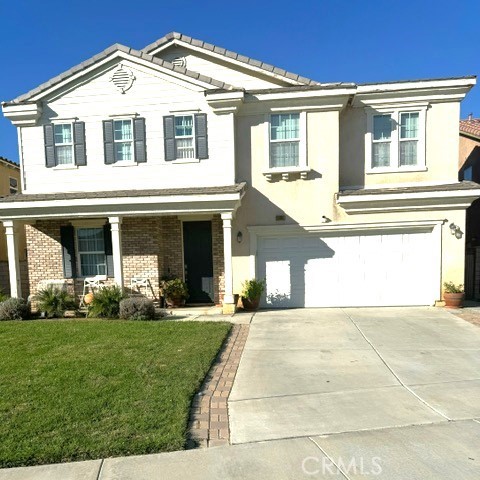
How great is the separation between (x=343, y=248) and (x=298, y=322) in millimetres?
3065

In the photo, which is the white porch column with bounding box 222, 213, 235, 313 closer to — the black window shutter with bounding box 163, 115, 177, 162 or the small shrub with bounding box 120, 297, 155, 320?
the small shrub with bounding box 120, 297, 155, 320

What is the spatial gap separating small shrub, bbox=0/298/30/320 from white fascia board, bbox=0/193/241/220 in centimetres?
241

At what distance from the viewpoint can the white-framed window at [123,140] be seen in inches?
415

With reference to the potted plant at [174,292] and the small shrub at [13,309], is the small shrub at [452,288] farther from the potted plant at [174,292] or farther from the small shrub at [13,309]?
the small shrub at [13,309]

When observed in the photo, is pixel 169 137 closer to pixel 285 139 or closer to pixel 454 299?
pixel 285 139

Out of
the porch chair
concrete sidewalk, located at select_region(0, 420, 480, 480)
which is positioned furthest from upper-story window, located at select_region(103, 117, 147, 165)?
concrete sidewalk, located at select_region(0, 420, 480, 480)

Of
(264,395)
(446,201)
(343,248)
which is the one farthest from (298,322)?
(446,201)

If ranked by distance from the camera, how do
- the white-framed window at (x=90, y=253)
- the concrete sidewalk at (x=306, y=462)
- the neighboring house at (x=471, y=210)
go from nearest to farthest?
the concrete sidewalk at (x=306, y=462) < the white-framed window at (x=90, y=253) < the neighboring house at (x=471, y=210)

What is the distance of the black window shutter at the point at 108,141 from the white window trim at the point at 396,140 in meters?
7.67

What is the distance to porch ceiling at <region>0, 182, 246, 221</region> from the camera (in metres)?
9.46

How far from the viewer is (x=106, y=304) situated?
9.36 meters

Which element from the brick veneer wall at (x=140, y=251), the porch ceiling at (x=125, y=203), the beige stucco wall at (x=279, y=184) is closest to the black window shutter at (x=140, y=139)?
the porch ceiling at (x=125, y=203)

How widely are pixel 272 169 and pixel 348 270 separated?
3783 millimetres

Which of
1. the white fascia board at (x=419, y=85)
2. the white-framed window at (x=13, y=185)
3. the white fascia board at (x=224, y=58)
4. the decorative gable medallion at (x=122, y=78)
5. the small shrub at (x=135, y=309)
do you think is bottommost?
the small shrub at (x=135, y=309)
